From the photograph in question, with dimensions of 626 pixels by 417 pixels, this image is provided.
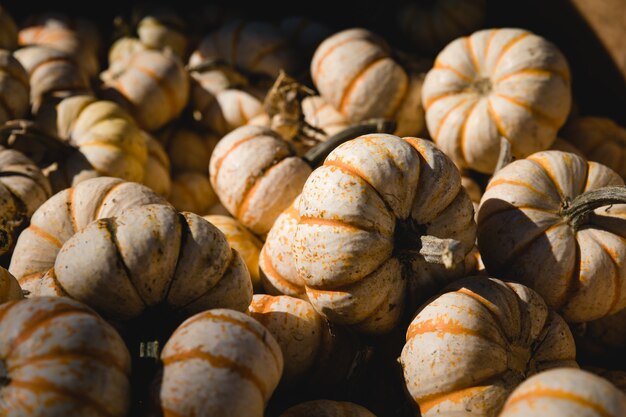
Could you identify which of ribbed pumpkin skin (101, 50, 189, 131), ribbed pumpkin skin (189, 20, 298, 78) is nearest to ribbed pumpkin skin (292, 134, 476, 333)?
ribbed pumpkin skin (101, 50, 189, 131)

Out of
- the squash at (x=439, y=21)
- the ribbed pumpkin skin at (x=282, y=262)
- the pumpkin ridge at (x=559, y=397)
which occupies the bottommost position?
the ribbed pumpkin skin at (x=282, y=262)

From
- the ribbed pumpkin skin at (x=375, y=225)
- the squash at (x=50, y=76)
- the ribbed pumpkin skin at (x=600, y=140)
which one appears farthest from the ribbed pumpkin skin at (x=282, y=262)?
the ribbed pumpkin skin at (x=600, y=140)

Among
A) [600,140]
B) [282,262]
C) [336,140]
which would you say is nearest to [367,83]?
[336,140]

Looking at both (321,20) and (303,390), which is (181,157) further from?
(303,390)

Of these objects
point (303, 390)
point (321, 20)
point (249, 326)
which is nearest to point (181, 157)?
point (321, 20)

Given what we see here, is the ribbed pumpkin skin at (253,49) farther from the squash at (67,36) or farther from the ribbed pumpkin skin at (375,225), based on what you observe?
the ribbed pumpkin skin at (375,225)

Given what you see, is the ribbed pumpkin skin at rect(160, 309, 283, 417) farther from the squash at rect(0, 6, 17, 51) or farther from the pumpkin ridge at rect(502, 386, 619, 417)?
the squash at rect(0, 6, 17, 51)

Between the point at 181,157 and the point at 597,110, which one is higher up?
the point at 597,110
